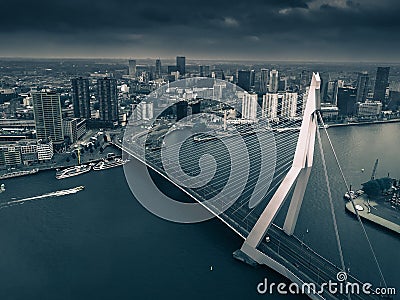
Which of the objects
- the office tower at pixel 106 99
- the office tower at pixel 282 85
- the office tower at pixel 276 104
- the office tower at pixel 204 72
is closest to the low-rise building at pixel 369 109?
the office tower at pixel 276 104

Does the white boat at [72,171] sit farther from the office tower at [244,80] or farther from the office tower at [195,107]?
the office tower at [244,80]

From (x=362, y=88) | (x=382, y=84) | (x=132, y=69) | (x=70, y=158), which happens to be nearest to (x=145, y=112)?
(x=70, y=158)

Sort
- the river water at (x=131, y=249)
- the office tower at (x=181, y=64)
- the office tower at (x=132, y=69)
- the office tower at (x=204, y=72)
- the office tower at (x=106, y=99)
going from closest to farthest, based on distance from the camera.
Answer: the river water at (x=131, y=249), the office tower at (x=106, y=99), the office tower at (x=204, y=72), the office tower at (x=181, y=64), the office tower at (x=132, y=69)

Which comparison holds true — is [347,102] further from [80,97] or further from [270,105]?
[80,97]

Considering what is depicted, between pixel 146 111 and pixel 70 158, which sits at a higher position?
pixel 146 111

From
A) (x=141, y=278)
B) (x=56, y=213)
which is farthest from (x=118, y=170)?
(x=141, y=278)

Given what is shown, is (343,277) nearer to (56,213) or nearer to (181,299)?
(181,299)

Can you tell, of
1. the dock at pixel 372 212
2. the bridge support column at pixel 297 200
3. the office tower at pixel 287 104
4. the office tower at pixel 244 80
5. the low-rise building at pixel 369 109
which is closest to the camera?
the bridge support column at pixel 297 200
